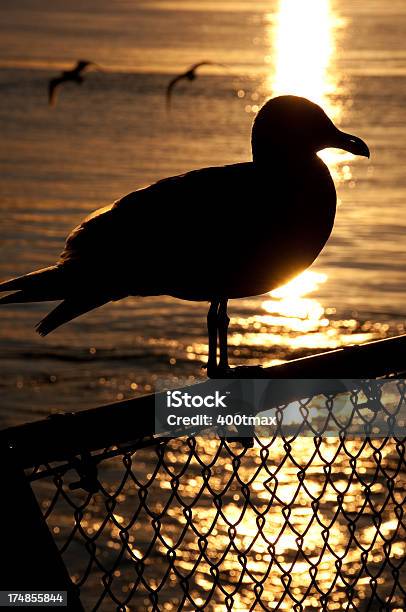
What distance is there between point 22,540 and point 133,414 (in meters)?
0.53

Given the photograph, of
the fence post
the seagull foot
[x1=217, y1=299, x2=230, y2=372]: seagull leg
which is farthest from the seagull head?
the fence post

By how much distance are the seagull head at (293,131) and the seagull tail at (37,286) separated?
49.0 inches

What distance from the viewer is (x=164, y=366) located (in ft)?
61.8

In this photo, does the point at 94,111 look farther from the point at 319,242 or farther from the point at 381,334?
the point at 319,242

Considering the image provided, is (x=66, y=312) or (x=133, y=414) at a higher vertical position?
(x=133, y=414)

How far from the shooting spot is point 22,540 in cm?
302

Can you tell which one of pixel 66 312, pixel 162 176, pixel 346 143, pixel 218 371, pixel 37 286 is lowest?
pixel 162 176

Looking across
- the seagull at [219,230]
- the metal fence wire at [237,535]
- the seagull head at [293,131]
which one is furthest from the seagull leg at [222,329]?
the metal fence wire at [237,535]

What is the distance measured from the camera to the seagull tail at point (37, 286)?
12.8 ft

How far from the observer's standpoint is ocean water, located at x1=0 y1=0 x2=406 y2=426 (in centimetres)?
1891

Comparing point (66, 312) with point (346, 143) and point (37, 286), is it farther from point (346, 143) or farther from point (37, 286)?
point (346, 143)

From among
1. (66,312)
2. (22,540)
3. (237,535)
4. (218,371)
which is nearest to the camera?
(22,540)

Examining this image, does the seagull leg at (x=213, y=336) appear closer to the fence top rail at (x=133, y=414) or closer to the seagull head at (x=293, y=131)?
the seagull head at (x=293, y=131)

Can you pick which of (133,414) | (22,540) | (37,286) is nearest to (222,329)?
(37,286)
